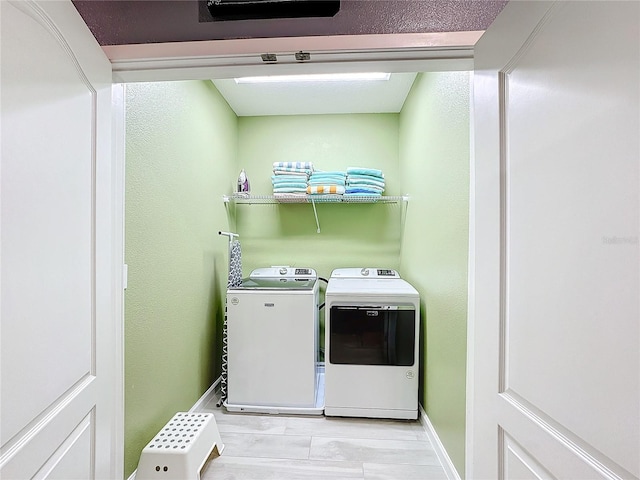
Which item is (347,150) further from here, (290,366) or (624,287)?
(624,287)

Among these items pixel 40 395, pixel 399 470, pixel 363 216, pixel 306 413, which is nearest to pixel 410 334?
pixel 399 470

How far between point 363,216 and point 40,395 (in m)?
2.62

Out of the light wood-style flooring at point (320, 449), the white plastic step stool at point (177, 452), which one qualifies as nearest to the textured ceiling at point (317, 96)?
the white plastic step stool at point (177, 452)

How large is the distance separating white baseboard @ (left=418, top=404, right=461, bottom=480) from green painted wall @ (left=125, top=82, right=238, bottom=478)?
1.61 metres

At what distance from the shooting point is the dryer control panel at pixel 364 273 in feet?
9.05

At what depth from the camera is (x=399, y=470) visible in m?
1.67

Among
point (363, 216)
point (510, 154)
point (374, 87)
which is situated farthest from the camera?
point (363, 216)

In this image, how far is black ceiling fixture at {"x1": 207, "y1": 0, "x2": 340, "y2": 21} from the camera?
3.37 ft

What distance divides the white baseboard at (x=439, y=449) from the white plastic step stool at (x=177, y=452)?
1.28 metres

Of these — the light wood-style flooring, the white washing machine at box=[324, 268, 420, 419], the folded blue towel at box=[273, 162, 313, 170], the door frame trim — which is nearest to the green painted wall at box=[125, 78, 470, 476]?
the white washing machine at box=[324, 268, 420, 419]

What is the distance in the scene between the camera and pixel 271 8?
1041 mm

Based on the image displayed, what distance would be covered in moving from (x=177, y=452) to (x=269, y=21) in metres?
1.91

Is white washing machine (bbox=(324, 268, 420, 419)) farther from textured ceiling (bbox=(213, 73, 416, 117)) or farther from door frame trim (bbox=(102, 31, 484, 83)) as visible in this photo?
textured ceiling (bbox=(213, 73, 416, 117))

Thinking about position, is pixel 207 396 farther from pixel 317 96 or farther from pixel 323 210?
pixel 317 96
